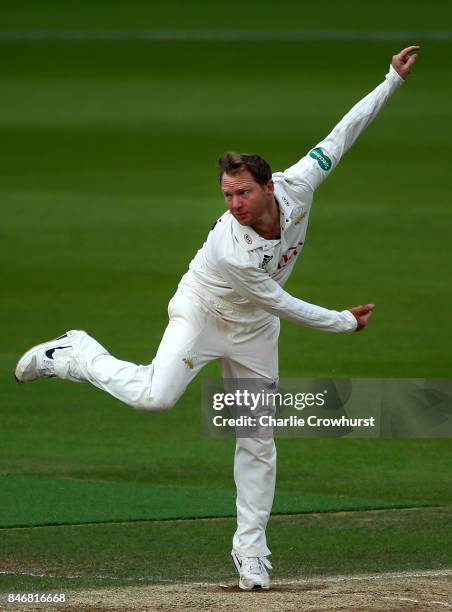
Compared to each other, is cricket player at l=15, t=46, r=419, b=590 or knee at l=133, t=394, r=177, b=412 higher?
cricket player at l=15, t=46, r=419, b=590

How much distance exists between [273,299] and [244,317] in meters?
0.29

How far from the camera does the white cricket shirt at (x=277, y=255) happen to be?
273 inches

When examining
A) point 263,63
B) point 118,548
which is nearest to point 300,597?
point 118,548

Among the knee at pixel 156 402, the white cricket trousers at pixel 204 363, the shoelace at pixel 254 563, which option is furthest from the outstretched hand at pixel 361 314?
the shoelace at pixel 254 563

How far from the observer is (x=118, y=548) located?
8398 mm

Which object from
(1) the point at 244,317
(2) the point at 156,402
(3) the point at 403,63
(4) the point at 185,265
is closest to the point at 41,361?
(2) the point at 156,402

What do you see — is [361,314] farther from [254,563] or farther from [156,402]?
[254,563]

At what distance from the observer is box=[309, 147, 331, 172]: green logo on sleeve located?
7.39 meters

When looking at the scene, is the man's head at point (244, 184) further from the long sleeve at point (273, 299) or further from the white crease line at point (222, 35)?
the white crease line at point (222, 35)

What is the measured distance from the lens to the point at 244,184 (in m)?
6.87

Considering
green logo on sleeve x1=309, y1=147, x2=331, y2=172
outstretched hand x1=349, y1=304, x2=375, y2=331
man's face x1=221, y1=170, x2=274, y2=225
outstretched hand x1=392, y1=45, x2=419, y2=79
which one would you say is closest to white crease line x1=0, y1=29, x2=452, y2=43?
outstretched hand x1=392, y1=45, x2=419, y2=79

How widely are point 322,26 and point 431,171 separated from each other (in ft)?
35.1

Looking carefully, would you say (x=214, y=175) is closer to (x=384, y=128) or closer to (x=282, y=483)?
(x=384, y=128)

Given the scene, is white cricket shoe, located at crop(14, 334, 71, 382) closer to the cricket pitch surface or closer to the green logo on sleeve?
the cricket pitch surface
